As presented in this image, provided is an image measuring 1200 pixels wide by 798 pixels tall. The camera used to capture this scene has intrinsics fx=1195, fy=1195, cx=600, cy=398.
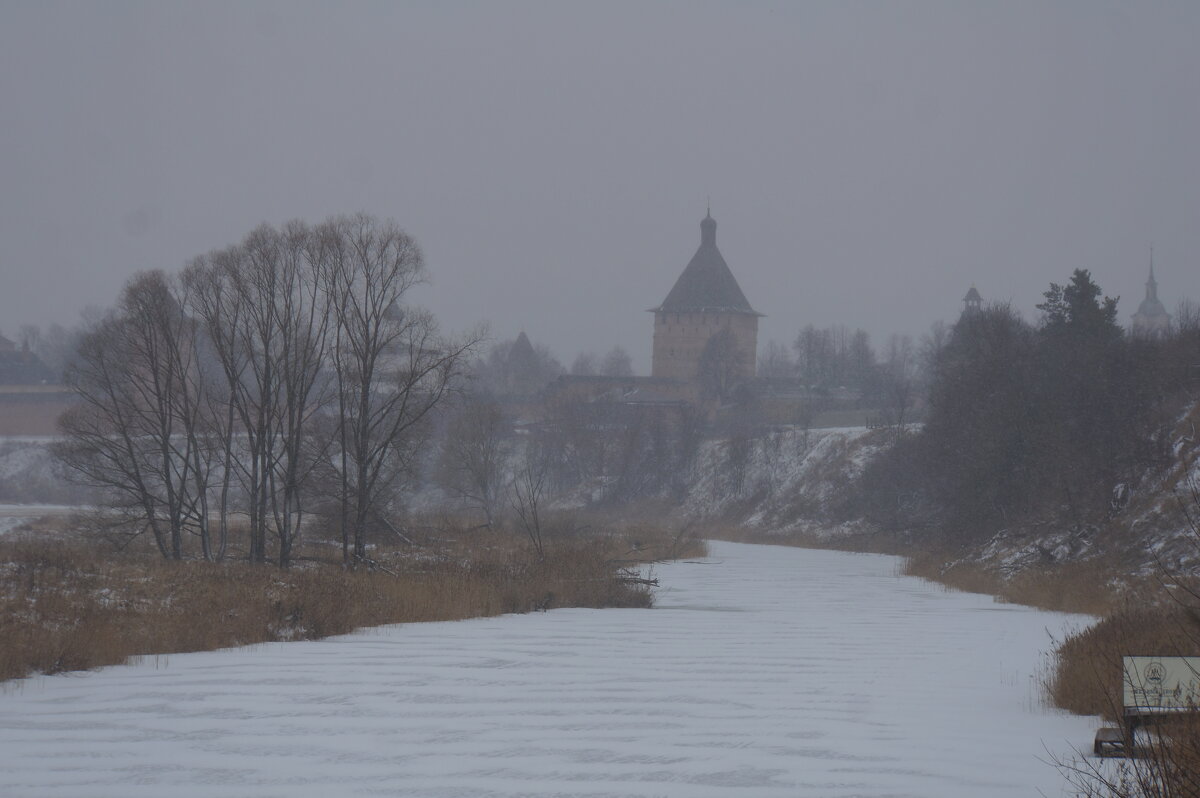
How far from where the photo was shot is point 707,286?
355 feet

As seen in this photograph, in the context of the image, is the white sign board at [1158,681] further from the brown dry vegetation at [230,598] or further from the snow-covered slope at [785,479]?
the snow-covered slope at [785,479]

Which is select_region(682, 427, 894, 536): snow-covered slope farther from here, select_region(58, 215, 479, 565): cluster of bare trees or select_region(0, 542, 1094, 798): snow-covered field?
select_region(0, 542, 1094, 798): snow-covered field

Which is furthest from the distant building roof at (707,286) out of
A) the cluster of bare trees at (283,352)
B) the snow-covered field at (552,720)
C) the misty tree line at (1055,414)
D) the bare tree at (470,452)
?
the snow-covered field at (552,720)

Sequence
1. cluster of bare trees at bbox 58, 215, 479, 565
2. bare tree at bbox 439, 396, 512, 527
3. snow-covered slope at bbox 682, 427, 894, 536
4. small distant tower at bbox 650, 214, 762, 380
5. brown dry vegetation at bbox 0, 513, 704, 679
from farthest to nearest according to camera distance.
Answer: small distant tower at bbox 650, 214, 762, 380 < snow-covered slope at bbox 682, 427, 894, 536 < bare tree at bbox 439, 396, 512, 527 < cluster of bare trees at bbox 58, 215, 479, 565 < brown dry vegetation at bbox 0, 513, 704, 679

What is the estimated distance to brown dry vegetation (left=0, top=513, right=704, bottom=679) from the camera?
12.1 meters

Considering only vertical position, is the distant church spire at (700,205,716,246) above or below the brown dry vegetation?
above

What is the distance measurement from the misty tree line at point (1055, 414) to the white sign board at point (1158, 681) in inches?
881

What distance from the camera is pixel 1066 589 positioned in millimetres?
20859

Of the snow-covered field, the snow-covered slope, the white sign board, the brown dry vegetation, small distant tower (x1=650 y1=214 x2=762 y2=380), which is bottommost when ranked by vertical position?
the snow-covered field

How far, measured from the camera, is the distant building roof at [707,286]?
108 metres

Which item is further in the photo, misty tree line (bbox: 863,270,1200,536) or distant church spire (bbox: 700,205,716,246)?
distant church spire (bbox: 700,205,716,246)

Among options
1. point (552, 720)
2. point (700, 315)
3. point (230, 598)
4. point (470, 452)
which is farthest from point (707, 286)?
point (552, 720)

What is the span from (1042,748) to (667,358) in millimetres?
100385

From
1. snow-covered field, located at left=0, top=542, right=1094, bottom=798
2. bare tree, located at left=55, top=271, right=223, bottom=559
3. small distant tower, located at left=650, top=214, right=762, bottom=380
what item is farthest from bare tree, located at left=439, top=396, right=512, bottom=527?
small distant tower, located at left=650, top=214, right=762, bottom=380
